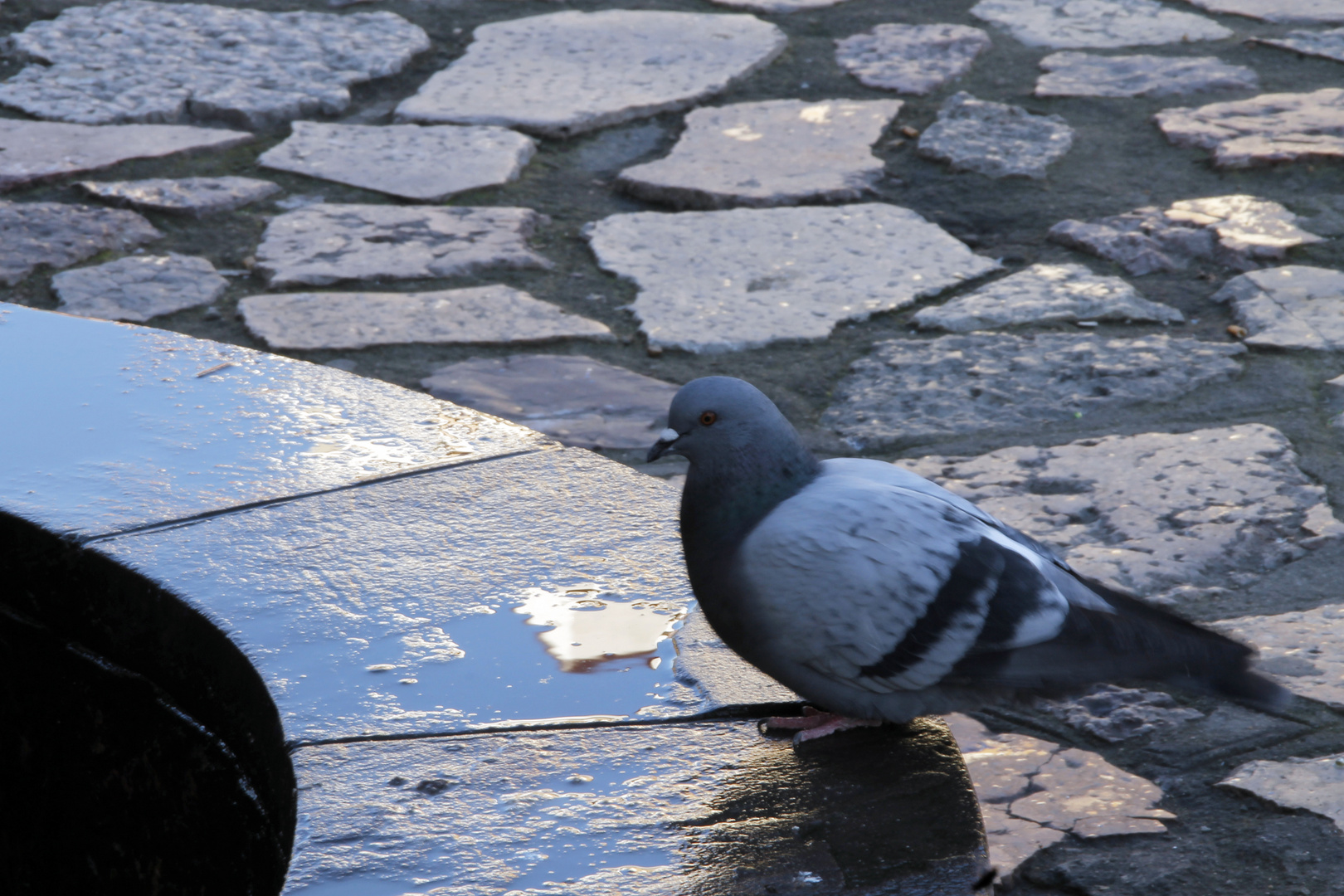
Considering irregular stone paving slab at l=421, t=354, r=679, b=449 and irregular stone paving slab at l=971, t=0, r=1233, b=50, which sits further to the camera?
irregular stone paving slab at l=971, t=0, r=1233, b=50

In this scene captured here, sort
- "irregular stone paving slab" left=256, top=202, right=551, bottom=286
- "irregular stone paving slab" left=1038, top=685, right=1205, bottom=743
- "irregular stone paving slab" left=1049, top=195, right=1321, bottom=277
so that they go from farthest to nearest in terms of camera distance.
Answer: "irregular stone paving slab" left=1049, top=195, right=1321, bottom=277
"irregular stone paving slab" left=256, top=202, right=551, bottom=286
"irregular stone paving slab" left=1038, top=685, right=1205, bottom=743

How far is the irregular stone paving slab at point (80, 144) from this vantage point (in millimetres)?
3396

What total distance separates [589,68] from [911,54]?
3.70ft

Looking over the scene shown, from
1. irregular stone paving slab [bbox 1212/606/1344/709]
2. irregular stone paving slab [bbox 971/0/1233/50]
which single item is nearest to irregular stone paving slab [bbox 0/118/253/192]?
irregular stone paving slab [bbox 971/0/1233/50]

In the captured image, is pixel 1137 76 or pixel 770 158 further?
pixel 1137 76

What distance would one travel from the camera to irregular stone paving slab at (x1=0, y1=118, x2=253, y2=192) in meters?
3.40

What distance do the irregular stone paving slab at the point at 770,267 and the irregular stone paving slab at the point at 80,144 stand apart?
1.21m

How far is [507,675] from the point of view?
1208 millimetres

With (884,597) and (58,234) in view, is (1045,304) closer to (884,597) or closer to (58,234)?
(884,597)

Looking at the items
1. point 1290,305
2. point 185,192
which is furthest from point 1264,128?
point 185,192

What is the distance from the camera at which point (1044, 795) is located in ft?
5.84

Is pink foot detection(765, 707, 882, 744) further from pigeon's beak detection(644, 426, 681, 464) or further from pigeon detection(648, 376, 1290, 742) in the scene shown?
pigeon's beak detection(644, 426, 681, 464)

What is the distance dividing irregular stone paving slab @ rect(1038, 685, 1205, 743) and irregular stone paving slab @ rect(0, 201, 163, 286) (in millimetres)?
2479

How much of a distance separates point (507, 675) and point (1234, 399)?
2.08 meters
